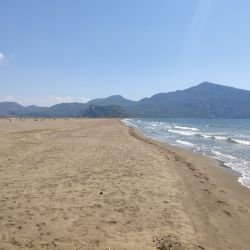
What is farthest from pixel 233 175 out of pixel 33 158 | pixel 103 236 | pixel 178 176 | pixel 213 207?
pixel 103 236

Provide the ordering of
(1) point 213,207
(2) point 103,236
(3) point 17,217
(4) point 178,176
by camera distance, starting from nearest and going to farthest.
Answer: (2) point 103,236, (3) point 17,217, (1) point 213,207, (4) point 178,176

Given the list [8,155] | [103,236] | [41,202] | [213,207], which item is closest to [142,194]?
[213,207]

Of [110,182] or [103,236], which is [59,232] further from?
[110,182]

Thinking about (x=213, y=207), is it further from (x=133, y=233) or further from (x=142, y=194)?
(x=133, y=233)

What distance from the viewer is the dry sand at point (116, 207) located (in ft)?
25.1

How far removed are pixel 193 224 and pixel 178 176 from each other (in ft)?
22.4

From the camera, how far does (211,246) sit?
307 inches

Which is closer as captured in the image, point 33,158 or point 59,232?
point 59,232

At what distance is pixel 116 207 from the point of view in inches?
389

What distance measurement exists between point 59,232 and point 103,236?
0.93 metres

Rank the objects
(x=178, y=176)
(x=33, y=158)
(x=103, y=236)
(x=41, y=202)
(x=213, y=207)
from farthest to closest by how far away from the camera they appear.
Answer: (x=33, y=158), (x=178, y=176), (x=213, y=207), (x=41, y=202), (x=103, y=236)

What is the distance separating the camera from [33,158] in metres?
17.9

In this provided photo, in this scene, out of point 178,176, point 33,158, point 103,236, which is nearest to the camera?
point 103,236

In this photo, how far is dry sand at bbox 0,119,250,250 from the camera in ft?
25.1
